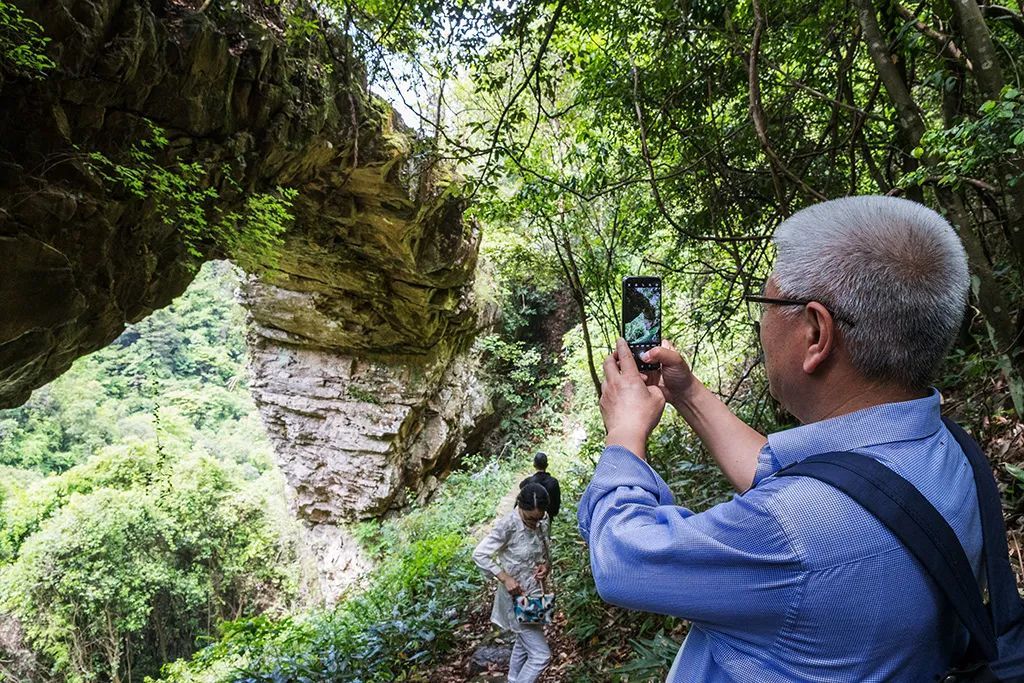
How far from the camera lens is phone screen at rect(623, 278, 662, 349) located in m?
1.27

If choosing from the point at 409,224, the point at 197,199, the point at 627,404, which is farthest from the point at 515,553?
the point at 409,224

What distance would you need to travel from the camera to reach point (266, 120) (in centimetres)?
500

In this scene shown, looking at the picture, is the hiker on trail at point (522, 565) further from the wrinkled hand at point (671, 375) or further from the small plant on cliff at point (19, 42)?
the small plant on cliff at point (19, 42)

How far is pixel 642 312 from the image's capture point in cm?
131

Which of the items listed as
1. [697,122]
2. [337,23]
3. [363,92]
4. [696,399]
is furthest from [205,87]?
[696,399]

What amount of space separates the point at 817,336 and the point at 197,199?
4.87 meters

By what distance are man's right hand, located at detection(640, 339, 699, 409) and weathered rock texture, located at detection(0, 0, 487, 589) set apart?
139 inches

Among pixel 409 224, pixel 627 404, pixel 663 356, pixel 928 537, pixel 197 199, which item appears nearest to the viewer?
pixel 928 537

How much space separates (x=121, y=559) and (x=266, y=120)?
10.2 metres

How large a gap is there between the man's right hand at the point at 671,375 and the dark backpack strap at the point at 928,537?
553mm

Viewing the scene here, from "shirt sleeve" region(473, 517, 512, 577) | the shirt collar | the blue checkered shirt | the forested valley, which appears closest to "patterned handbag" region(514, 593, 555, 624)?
"shirt sleeve" region(473, 517, 512, 577)

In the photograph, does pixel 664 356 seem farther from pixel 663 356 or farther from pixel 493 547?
pixel 493 547

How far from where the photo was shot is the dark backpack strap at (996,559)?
73cm

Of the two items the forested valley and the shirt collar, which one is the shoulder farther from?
the forested valley
